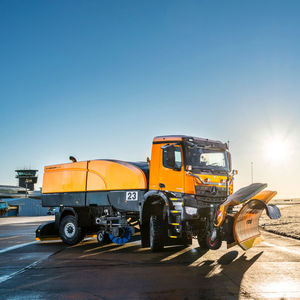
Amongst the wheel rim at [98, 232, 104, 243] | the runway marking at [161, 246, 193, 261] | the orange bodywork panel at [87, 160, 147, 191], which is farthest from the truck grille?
the wheel rim at [98, 232, 104, 243]

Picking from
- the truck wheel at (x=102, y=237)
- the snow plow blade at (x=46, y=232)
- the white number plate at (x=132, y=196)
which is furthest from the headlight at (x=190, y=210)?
the snow plow blade at (x=46, y=232)

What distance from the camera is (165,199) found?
10.2m

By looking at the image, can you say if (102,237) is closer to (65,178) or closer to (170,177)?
(65,178)

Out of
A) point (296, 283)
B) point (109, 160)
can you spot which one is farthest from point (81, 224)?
point (296, 283)

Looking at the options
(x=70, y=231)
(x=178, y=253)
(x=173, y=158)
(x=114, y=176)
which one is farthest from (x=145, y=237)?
(x=70, y=231)

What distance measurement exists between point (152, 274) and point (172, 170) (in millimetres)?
3627

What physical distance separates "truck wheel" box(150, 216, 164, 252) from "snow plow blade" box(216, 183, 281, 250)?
2.13 metres

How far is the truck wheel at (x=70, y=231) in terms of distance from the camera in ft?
42.7

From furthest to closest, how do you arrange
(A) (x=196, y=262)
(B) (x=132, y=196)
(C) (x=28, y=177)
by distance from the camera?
(C) (x=28, y=177) → (B) (x=132, y=196) → (A) (x=196, y=262)

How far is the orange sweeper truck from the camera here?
9.48m

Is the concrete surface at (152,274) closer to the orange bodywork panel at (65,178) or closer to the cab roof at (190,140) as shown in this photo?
the orange bodywork panel at (65,178)

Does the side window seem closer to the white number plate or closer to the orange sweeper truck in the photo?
the orange sweeper truck

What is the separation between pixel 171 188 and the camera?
10.3 m

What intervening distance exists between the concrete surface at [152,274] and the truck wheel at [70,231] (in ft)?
5.73
